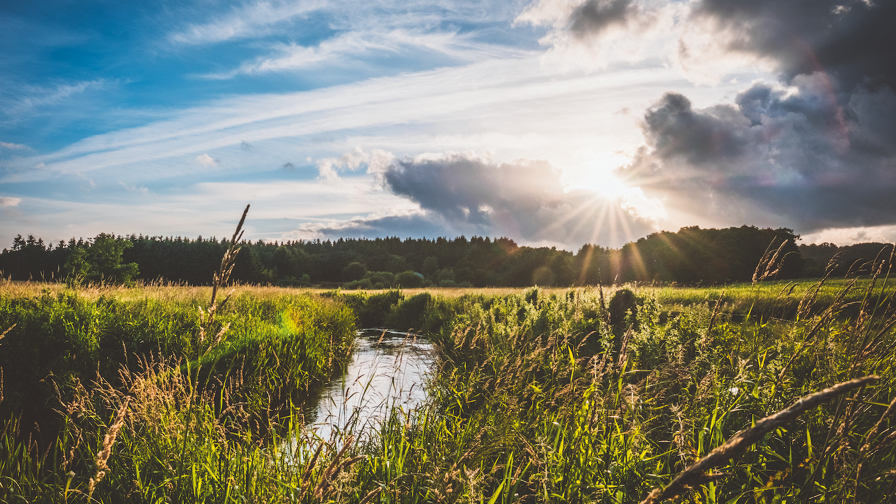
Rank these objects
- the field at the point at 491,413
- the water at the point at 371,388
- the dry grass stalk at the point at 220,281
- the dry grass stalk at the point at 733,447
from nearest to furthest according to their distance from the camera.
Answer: the dry grass stalk at the point at 733,447 → the dry grass stalk at the point at 220,281 → the field at the point at 491,413 → the water at the point at 371,388

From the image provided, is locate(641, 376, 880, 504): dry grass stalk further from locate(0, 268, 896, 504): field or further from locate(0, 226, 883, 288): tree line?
locate(0, 226, 883, 288): tree line

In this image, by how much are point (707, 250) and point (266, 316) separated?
48.7 meters

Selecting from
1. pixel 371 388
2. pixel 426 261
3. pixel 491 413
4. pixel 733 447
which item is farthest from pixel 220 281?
pixel 426 261

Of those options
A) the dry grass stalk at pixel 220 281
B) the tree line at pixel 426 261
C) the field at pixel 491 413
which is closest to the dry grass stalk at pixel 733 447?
the field at pixel 491 413

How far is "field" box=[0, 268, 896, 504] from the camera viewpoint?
2.11 m

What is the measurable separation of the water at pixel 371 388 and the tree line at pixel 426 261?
10.3 metres

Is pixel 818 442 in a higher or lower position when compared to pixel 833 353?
lower

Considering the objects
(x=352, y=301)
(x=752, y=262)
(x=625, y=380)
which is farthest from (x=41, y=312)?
(x=752, y=262)

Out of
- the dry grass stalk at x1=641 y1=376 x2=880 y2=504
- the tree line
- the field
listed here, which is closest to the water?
the field

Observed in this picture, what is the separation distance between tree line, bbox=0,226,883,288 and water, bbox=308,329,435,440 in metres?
10.3

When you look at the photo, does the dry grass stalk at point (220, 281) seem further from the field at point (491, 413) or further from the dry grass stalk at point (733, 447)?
the dry grass stalk at point (733, 447)

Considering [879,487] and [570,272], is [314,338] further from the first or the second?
[570,272]

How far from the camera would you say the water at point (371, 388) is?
3.74 meters

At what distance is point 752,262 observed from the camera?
43094 millimetres
